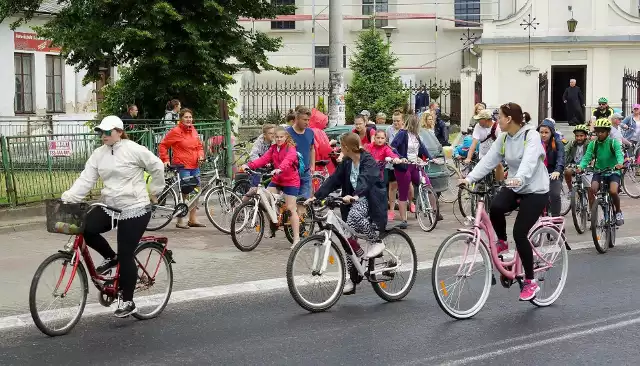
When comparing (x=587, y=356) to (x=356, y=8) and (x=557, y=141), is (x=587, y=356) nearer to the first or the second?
(x=557, y=141)

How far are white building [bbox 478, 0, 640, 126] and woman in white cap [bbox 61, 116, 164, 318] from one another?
30853 millimetres

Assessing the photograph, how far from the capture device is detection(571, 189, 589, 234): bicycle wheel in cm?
1548

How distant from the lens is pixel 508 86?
1563 inches

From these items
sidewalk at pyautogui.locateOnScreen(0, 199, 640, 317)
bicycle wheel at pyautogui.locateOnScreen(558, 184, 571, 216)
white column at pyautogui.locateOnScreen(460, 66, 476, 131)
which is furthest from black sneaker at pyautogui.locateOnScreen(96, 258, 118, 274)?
white column at pyautogui.locateOnScreen(460, 66, 476, 131)

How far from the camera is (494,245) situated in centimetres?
964

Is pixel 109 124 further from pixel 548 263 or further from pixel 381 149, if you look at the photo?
pixel 381 149

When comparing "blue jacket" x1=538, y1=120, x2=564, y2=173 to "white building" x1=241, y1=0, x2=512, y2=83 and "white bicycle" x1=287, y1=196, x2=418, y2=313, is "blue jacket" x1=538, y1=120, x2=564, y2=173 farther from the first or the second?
"white building" x1=241, y1=0, x2=512, y2=83

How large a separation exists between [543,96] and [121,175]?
3120 cm

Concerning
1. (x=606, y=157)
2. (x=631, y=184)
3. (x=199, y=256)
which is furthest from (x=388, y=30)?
(x=199, y=256)

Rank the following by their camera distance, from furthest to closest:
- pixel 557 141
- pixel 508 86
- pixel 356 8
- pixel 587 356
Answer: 1. pixel 356 8
2. pixel 508 86
3. pixel 557 141
4. pixel 587 356

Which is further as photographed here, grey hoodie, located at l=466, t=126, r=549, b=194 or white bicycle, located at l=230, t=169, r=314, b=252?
white bicycle, located at l=230, t=169, r=314, b=252

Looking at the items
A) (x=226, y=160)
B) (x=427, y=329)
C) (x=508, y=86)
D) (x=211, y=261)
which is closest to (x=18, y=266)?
(x=211, y=261)

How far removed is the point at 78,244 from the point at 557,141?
7417 millimetres

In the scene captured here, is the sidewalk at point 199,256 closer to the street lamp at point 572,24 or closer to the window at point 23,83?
the window at point 23,83
